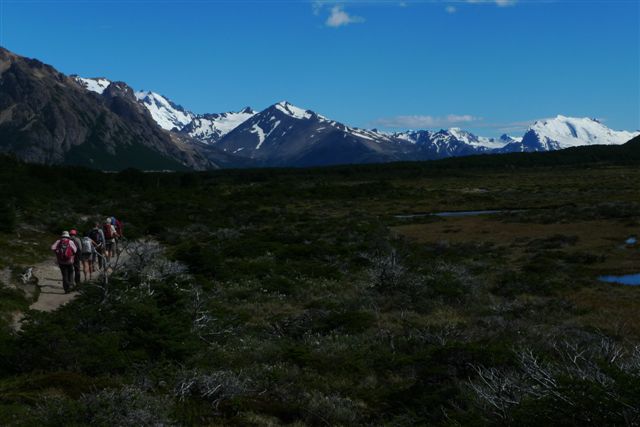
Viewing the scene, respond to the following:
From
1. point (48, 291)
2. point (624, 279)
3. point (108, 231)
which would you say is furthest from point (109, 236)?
point (624, 279)

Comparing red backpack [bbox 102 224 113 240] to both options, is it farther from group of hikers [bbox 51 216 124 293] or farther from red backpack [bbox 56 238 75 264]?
red backpack [bbox 56 238 75 264]

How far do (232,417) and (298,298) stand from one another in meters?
10.6

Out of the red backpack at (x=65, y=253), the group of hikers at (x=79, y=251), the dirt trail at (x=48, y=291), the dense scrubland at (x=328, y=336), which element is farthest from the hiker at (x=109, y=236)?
the red backpack at (x=65, y=253)

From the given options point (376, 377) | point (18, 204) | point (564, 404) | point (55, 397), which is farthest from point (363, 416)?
point (18, 204)

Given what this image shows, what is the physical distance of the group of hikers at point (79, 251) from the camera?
60.0 ft

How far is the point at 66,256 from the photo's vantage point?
18.2 m

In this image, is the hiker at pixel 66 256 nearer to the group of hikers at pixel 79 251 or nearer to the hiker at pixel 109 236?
the group of hikers at pixel 79 251

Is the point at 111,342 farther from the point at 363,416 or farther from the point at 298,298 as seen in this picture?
the point at 298,298

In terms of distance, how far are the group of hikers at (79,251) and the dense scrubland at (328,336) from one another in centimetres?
133

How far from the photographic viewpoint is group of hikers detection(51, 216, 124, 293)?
18.3m

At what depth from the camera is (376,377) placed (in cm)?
1122

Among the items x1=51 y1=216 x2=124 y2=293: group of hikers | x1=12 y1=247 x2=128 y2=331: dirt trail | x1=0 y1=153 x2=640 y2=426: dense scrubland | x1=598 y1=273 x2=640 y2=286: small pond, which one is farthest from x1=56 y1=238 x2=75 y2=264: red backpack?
x1=598 y1=273 x2=640 y2=286: small pond

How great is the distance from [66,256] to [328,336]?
9.83 m

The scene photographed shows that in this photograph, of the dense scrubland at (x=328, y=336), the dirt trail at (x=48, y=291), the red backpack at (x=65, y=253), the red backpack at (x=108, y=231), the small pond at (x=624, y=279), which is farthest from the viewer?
the small pond at (x=624, y=279)
